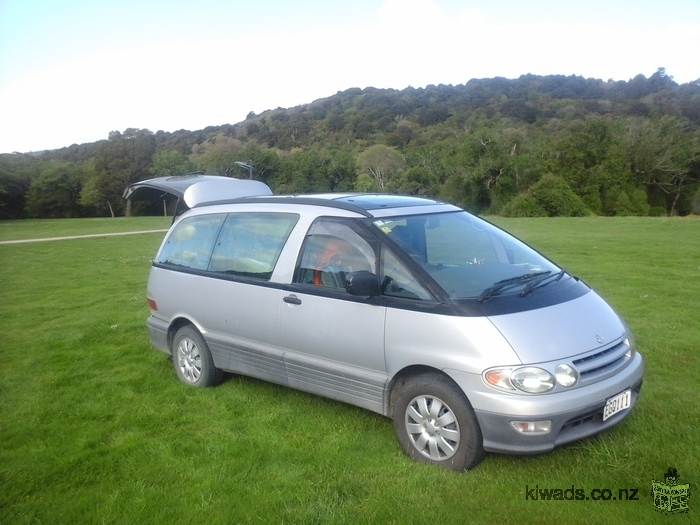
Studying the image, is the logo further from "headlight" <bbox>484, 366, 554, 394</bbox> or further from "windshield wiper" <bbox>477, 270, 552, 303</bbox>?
"windshield wiper" <bbox>477, 270, 552, 303</bbox>

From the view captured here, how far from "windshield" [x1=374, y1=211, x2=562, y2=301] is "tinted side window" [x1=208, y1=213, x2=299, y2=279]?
99cm

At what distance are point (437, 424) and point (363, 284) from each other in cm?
105

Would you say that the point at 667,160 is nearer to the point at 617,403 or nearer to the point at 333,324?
the point at 617,403

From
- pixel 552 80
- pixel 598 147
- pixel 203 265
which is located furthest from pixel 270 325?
pixel 552 80

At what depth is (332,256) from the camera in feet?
16.0

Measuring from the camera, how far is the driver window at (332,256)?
15.5 ft

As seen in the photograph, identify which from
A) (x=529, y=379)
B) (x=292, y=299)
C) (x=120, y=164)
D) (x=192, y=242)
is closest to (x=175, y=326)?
(x=192, y=242)

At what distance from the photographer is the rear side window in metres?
5.34

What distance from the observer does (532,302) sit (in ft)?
13.7

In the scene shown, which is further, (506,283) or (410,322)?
(506,283)

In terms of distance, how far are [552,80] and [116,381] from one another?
363ft

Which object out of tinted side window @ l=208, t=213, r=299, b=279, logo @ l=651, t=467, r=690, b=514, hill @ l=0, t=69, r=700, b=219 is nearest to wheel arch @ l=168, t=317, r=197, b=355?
tinted side window @ l=208, t=213, r=299, b=279

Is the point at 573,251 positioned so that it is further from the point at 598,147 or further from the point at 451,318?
the point at 598,147

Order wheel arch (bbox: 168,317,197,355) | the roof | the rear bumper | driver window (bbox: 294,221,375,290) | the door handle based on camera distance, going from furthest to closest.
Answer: the rear bumper
wheel arch (bbox: 168,317,197,355)
the roof
the door handle
driver window (bbox: 294,221,375,290)
